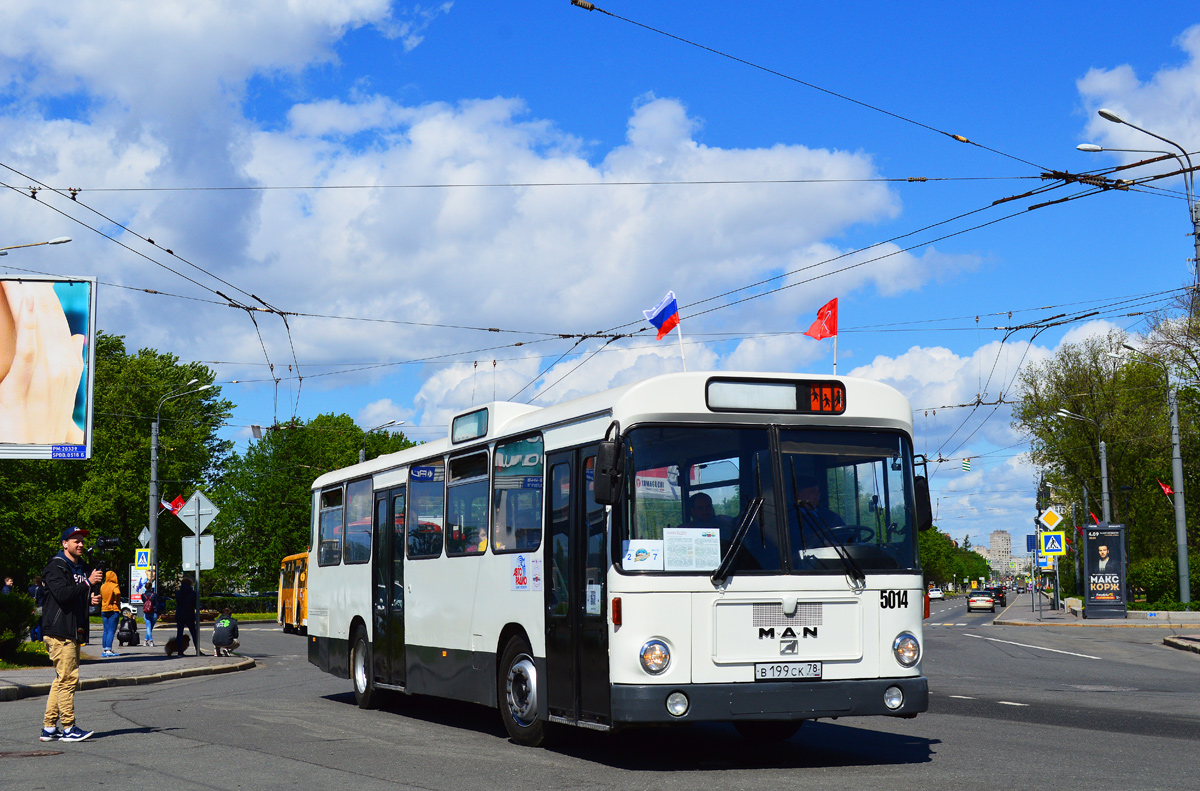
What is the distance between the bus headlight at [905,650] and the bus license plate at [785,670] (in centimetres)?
66

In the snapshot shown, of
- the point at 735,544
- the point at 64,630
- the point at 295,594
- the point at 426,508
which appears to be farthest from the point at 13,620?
the point at 295,594

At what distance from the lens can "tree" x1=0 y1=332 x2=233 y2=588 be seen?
54.9m

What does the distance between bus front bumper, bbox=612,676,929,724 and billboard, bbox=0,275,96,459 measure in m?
18.7

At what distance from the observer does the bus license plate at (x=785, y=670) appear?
9070 millimetres

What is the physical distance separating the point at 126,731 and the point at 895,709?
7.58 m

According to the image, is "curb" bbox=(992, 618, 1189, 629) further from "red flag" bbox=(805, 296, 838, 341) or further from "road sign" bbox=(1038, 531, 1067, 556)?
"red flag" bbox=(805, 296, 838, 341)

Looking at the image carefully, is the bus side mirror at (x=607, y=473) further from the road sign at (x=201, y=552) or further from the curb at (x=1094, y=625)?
the curb at (x=1094, y=625)

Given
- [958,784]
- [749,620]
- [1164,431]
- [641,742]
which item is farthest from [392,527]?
[1164,431]

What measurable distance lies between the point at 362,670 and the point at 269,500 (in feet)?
190

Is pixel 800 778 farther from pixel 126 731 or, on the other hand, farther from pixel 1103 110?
pixel 1103 110

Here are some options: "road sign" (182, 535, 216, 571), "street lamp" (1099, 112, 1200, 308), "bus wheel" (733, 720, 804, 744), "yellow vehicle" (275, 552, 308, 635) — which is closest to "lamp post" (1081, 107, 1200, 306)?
"street lamp" (1099, 112, 1200, 308)

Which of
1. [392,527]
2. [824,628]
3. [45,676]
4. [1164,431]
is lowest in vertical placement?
[45,676]

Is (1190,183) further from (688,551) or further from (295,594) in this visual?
(295,594)

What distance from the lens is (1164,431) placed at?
5703cm
